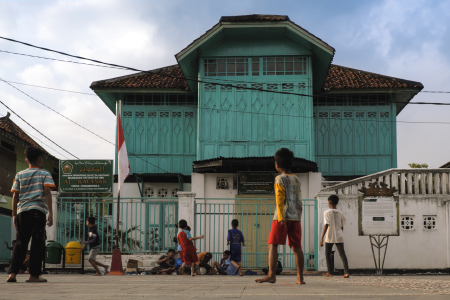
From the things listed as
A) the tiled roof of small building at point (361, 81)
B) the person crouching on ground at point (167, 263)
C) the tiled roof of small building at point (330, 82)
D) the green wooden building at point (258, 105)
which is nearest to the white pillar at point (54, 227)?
the person crouching on ground at point (167, 263)

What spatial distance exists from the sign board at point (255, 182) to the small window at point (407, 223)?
426 cm

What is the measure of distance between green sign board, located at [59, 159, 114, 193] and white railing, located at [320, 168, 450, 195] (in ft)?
23.5

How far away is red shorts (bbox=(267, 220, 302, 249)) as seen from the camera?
22.4ft

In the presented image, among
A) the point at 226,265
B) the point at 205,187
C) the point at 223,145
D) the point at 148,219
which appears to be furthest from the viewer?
the point at 223,145

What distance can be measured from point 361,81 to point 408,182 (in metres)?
7.69

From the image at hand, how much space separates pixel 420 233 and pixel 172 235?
6.39 meters

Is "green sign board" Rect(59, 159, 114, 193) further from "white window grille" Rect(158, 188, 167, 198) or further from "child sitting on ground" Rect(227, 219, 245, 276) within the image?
"child sitting on ground" Rect(227, 219, 245, 276)

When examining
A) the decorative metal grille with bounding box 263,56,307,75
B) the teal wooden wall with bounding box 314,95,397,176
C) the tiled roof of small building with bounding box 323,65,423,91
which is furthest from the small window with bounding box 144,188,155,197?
the tiled roof of small building with bounding box 323,65,423,91

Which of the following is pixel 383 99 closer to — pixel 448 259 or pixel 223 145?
pixel 223 145

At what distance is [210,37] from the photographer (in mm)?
19531

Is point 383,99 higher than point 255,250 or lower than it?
higher

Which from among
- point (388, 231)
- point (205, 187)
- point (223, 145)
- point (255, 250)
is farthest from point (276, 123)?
point (388, 231)

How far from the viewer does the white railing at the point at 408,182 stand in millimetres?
14922

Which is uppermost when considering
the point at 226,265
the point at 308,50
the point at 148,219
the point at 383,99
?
the point at 308,50
